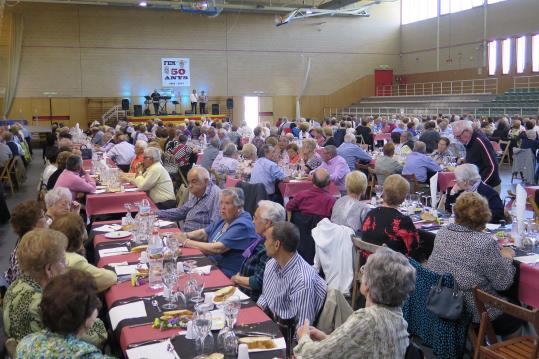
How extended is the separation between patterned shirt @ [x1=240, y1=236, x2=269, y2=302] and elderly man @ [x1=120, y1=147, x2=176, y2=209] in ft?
10.8

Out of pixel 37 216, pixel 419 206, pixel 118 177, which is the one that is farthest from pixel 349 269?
pixel 118 177

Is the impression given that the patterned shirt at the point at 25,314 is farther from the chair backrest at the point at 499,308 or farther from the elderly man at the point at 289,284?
the chair backrest at the point at 499,308

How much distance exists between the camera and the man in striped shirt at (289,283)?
290cm

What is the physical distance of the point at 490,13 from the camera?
2323 cm

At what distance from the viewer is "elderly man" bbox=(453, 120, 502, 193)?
6219mm

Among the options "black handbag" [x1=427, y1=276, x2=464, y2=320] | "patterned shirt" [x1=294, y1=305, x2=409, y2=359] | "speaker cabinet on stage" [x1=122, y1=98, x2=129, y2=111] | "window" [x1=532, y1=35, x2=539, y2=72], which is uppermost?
"window" [x1=532, y1=35, x2=539, y2=72]

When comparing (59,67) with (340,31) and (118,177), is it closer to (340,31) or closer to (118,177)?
(340,31)

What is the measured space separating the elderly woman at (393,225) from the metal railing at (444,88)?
69.0 feet

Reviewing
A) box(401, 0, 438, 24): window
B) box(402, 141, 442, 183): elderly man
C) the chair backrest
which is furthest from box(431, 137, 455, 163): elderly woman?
box(401, 0, 438, 24): window

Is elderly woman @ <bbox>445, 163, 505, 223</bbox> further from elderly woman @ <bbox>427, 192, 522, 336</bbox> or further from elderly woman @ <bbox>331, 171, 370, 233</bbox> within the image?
elderly woman @ <bbox>427, 192, 522, 336</bbox>

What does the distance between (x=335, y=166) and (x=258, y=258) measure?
409 cm

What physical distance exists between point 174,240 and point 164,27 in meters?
21.9

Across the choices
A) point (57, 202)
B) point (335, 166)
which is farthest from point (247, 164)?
point (57, 202)

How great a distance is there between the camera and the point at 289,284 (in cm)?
300
